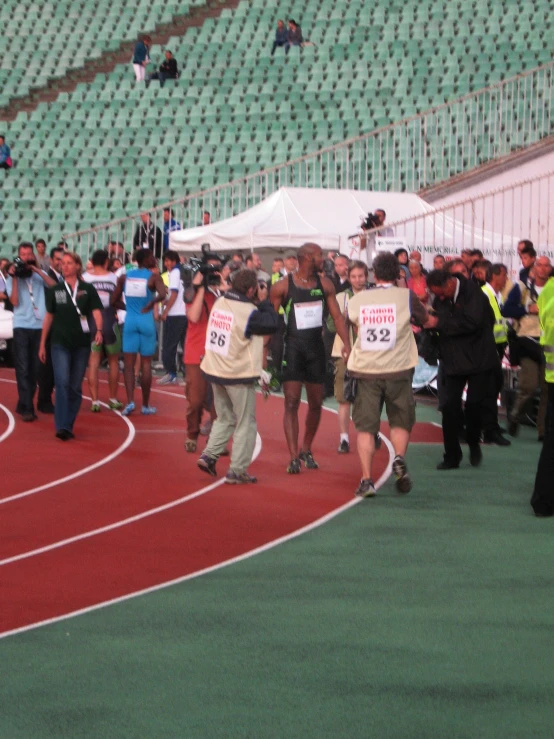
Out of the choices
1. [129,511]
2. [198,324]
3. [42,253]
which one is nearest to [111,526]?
[129,511]

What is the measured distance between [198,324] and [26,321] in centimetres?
349

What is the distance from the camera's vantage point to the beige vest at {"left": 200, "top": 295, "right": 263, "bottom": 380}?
10.7 metres

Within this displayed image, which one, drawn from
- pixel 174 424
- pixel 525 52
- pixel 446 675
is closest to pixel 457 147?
pixel 525 52

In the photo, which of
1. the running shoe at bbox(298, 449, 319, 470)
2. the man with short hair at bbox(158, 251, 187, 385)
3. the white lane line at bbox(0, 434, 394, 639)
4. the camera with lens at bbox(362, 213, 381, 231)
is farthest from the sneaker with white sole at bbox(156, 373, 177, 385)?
the white lane line at bbox(0, 434, 394, 639)

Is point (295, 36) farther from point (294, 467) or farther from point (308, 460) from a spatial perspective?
point (294, 467)

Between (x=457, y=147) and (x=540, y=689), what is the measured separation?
2033 cm

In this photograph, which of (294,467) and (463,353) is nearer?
(294,467)

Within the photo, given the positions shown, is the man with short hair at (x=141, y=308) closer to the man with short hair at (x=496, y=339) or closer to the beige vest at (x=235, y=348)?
the man with short hair at (x=496, y=339)

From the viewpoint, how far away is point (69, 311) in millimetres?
13594

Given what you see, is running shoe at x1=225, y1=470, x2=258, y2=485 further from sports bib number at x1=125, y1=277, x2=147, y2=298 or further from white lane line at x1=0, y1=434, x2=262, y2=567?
sports bib number at x1=125, y1=277, x2=147, y2=298

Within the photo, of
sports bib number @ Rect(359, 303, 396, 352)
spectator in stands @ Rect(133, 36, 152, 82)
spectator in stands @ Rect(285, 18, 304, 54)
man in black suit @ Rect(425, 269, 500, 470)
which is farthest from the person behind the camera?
spectator in stands @ Rect(133, 36, 152, 82)

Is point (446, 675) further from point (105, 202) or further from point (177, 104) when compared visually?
point (177, 104)

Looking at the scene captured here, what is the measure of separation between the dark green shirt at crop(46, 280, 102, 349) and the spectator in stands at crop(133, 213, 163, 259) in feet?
31.5

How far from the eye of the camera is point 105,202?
29.2m
